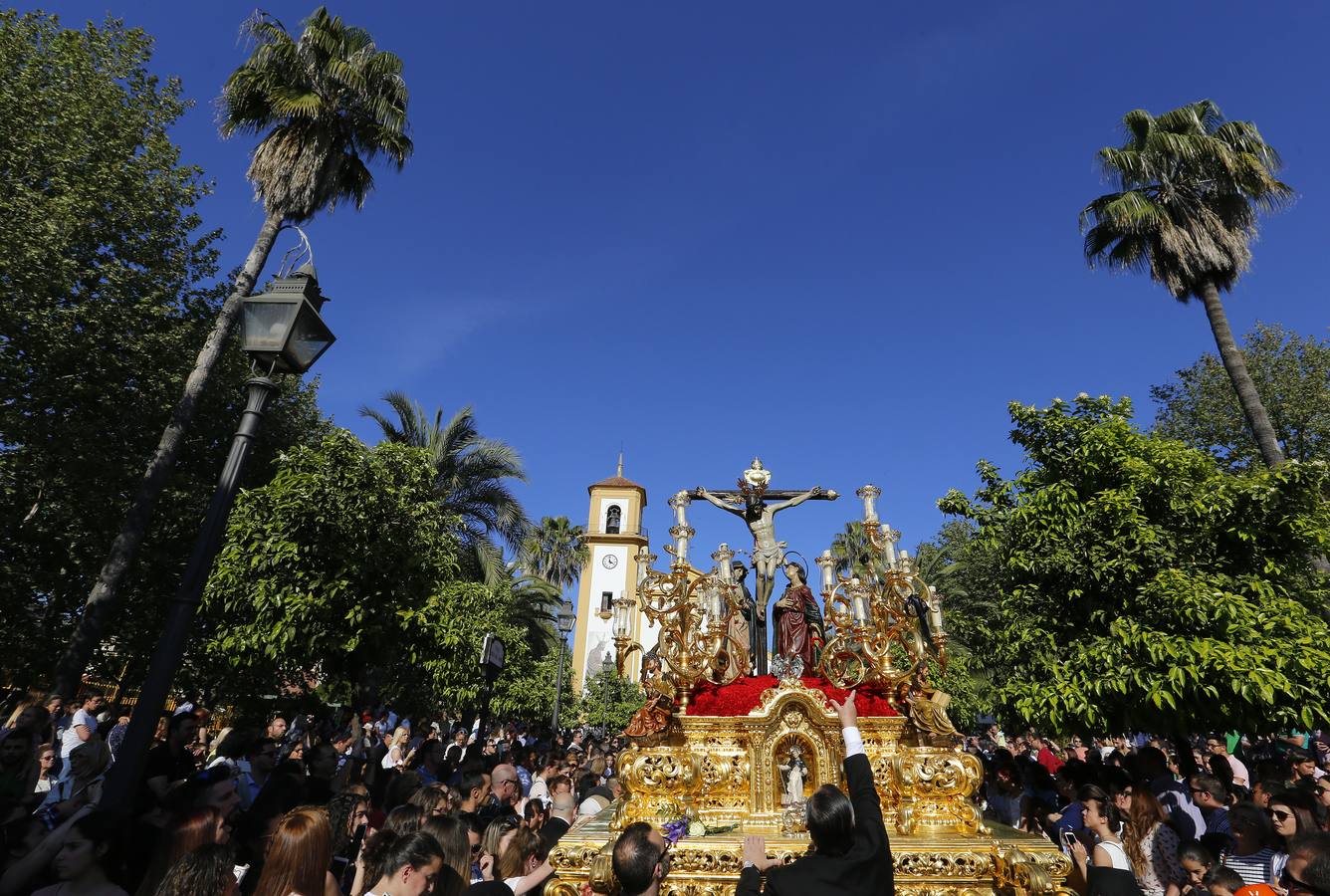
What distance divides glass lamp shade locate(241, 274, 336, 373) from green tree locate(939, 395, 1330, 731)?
37.2 ft

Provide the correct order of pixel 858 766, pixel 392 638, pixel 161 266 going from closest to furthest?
pixel 858 766, pixel 392 638, pixel 161 266

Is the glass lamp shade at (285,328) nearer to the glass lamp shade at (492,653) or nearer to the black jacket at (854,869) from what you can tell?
the black jacket at (854,869)

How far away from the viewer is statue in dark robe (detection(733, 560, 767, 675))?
9039mm

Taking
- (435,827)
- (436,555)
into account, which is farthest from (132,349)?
(435,827)

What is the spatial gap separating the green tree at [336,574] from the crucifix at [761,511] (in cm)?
859

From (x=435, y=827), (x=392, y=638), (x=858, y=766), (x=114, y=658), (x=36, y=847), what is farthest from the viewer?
(x=114, y=658)

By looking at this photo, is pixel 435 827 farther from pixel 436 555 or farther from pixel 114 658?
pixel 114 658

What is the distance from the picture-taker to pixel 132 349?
15.3 m

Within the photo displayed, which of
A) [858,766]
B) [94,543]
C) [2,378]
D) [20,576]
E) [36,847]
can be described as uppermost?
[2,378]

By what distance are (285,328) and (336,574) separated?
434 inches

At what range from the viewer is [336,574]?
14172 mm

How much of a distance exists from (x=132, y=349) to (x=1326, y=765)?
26.7m

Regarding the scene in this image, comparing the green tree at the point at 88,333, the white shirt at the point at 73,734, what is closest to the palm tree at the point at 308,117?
the green tree at the point at 88,333

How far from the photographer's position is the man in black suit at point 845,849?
2.94 meters
